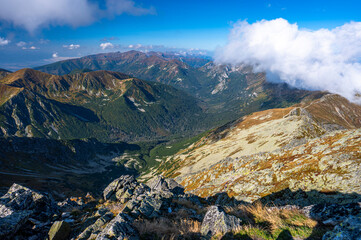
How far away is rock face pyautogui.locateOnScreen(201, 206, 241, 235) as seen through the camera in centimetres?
997

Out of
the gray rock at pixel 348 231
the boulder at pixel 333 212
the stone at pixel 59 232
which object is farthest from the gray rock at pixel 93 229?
the boulder at pixel 333 212

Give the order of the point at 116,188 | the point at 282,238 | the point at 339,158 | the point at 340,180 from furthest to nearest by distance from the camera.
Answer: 1. the point at 116,188
2. the point at 339,158
3. the point at 340,180
4. the point at 282,238

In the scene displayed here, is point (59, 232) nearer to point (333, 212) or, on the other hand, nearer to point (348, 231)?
point (348, 231)

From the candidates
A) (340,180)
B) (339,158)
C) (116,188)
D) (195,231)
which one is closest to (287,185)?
(340,180)

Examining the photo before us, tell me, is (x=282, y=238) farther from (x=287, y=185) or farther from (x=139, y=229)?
(x=287, y=185)

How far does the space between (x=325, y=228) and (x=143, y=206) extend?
13.5 meters

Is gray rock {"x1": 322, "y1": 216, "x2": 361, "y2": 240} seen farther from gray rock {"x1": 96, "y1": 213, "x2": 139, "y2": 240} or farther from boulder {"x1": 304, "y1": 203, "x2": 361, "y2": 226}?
gray rock {"x1": 96, "y1": 213, "x2": 139, "y2": 240}

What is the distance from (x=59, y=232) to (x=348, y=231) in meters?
18.3

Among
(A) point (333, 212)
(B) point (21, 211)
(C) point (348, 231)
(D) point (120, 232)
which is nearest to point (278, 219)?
(A) point (333, 212)

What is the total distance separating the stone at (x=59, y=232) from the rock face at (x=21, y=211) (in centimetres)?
274

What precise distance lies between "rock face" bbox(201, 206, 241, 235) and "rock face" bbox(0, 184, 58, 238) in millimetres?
14877

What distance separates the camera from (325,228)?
842cm

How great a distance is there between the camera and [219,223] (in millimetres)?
10328

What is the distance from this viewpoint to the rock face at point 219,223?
9.97 m
